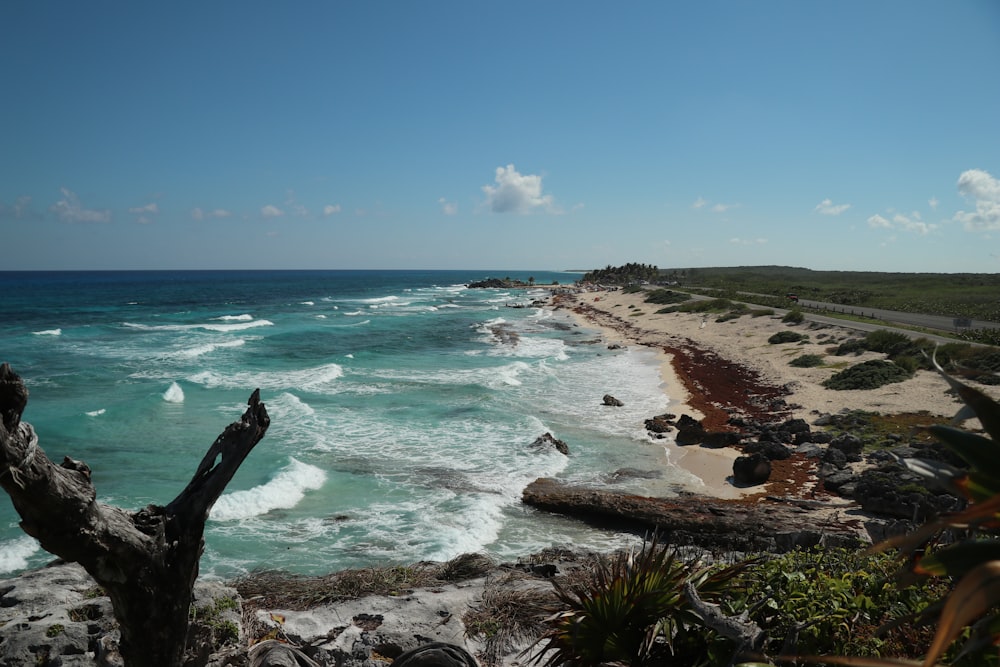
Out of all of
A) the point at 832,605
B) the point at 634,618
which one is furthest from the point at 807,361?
the point at 634,618

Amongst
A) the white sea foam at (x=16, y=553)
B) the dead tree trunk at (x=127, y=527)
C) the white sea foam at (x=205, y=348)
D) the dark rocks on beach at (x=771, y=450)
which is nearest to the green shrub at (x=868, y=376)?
the dark rocks on beach at (x=771, y=450)

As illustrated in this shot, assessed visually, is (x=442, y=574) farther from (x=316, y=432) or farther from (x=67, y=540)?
(x=316, y=432)

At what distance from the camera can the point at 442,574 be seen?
887cm

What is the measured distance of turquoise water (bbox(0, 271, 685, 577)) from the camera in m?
12.2

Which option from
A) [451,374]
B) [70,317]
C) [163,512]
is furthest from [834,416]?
[70,317]

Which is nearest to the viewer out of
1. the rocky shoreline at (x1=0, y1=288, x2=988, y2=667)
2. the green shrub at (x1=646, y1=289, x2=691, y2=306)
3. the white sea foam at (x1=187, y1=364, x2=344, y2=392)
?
the rocky shoreline at (x1=0, y1=288, x2=988, y2=667)

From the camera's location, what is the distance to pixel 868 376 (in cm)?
2425

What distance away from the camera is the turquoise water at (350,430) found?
12.2 m

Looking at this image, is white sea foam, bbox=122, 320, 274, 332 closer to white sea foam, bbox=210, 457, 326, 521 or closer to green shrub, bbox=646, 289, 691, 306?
white sea foam, bbox=210, 457, 326, 521

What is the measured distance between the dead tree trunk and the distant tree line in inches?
4662

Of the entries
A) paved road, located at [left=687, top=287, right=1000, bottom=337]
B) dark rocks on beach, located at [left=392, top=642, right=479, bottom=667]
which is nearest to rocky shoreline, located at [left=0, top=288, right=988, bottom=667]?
dark rocks on beach, located at [left=392, top=642, right=479, bottom=667]

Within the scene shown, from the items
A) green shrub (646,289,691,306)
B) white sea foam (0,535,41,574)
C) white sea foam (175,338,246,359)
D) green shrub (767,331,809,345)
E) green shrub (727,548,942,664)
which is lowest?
white sea foam (0,535,41,574)

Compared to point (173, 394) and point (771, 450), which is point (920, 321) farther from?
point (173, 394)

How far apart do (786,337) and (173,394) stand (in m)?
33.6
